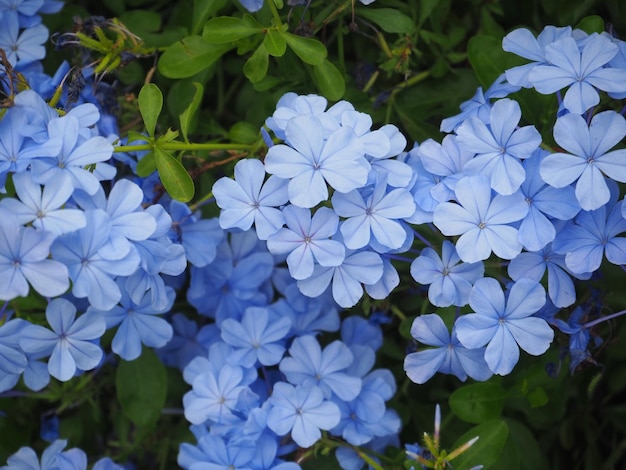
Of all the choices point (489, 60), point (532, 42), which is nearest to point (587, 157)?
point (532, 42)

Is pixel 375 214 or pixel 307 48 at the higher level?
pixel 307 48

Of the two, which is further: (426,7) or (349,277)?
(426,7)

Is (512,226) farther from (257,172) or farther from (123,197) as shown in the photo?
(123,197)

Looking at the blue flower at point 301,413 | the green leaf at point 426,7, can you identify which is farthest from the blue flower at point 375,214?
the green leaf at point 426,7

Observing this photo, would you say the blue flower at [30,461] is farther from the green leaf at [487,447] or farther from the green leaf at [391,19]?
the green leaf at [391,19]

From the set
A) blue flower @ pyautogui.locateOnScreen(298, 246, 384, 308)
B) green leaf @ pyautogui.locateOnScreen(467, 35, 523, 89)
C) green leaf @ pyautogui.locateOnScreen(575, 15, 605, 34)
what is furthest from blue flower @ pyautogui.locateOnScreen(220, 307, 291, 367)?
green leaf @ pyautogui.locateOnScreen(575, 15, 605, 34)

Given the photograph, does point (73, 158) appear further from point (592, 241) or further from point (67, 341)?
point (592, 241)

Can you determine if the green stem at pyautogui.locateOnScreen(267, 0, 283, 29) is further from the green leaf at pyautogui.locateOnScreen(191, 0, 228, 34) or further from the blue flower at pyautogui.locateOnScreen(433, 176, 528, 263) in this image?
the blue flower at pyautogui.locateOnScreen(433, 176, 528, 263)
